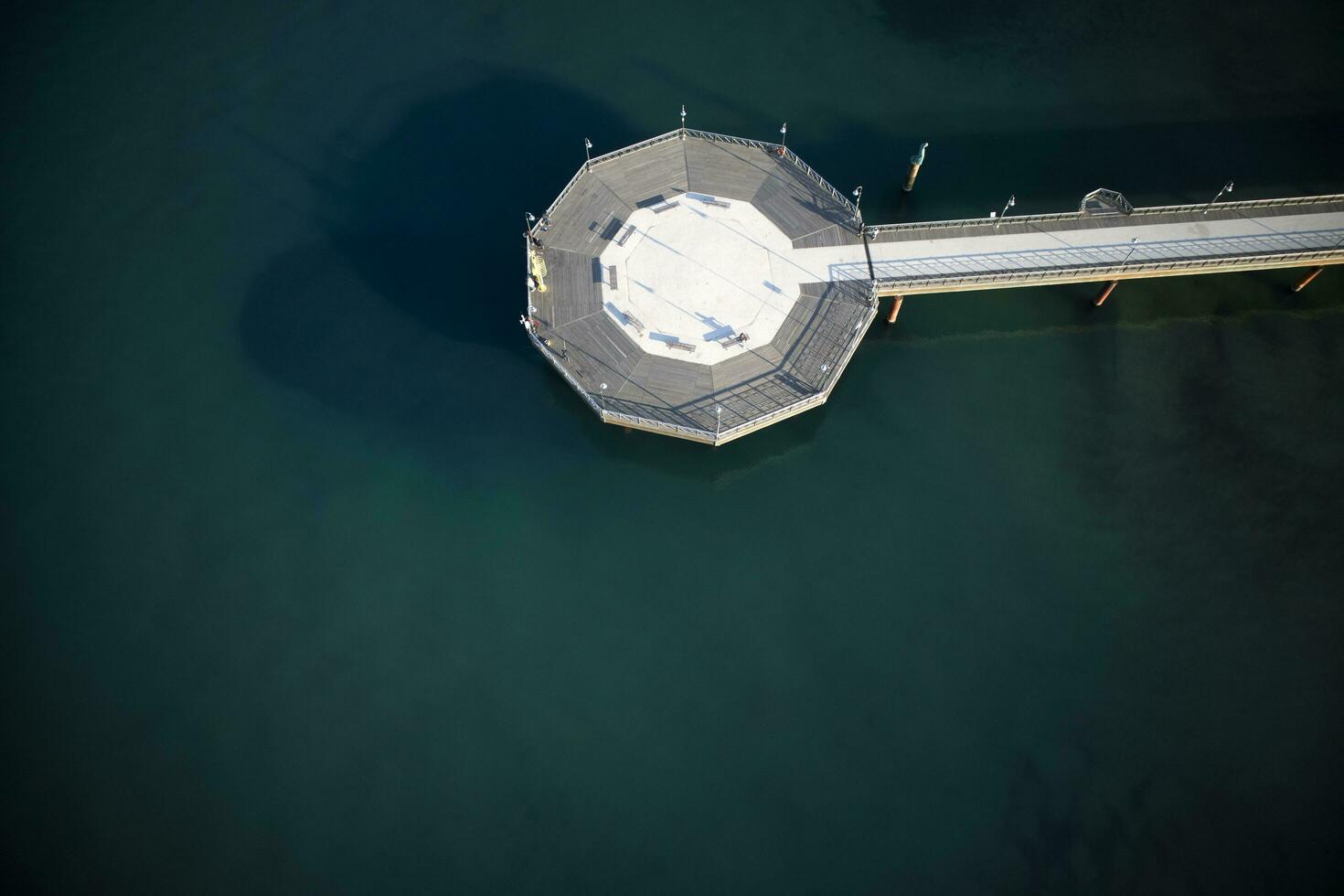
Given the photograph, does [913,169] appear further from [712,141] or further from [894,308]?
[712,141]

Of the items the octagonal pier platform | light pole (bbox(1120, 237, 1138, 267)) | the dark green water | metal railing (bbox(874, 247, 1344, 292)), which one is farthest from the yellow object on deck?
light pole (bbox(1120, 237, 1138, 267))

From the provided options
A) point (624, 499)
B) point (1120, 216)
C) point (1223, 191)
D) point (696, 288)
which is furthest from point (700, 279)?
point (1223, 191)

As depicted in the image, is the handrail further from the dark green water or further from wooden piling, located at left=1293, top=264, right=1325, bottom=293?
wooden piling, located at left=1293, top=264, right=1325, bottom=293

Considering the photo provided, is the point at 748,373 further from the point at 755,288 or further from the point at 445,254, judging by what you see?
the point at 445,254

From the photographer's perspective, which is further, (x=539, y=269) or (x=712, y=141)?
(x=712, y=141)

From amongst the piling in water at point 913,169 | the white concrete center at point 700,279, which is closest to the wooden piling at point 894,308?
the white concrete center at point 700,279

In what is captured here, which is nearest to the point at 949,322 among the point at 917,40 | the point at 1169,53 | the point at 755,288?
the point at 755,288
